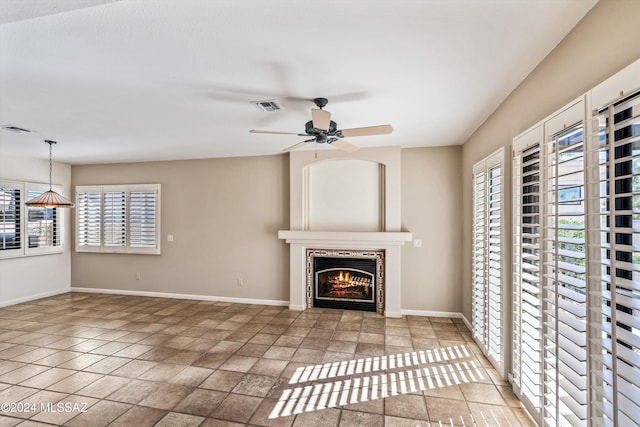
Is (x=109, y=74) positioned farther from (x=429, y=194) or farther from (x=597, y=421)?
(x=429, y=194)

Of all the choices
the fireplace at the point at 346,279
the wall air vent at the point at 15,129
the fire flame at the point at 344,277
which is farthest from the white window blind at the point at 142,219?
the fire flame at the point at 344,277

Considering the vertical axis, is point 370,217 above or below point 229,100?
below

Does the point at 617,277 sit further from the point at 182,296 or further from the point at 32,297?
the point at 32,297

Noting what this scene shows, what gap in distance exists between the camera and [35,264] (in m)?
5.82

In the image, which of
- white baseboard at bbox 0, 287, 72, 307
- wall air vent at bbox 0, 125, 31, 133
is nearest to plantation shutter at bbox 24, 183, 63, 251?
white baseboard at bbox 0, 287, 72, 307

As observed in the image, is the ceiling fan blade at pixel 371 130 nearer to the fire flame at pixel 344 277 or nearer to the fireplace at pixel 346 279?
the fireplace at pixel 346 279

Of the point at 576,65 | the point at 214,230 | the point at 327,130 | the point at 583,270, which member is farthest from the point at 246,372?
the point at 576,65

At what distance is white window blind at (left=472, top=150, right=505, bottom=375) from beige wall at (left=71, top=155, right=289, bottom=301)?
306cm

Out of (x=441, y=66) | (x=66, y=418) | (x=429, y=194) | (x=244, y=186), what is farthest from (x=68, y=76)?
(x=429, y=194)

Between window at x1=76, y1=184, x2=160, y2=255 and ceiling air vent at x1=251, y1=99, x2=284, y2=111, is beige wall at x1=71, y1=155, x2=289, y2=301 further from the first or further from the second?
ceiling air vent at x1=251, y1=99, x2=284, y2=111

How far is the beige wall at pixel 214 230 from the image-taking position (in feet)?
17.9

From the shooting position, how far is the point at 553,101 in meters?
2.02

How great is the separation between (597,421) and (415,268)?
3.41m

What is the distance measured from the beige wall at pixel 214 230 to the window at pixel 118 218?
181mm
